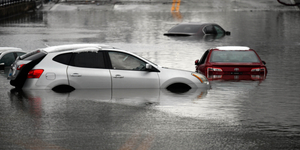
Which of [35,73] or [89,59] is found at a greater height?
[89,59]

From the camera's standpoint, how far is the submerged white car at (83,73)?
44.1 feet

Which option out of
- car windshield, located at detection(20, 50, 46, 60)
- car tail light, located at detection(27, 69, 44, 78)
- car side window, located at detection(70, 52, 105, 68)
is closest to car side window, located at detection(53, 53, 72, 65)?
car side window, located at detection(70, 52, 105, 68)

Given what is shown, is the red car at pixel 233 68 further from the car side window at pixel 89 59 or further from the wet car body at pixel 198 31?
the wet car body at pixel 198 31

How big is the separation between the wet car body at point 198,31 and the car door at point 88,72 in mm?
22609

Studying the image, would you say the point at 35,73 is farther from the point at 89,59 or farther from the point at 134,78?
the point at 134,78

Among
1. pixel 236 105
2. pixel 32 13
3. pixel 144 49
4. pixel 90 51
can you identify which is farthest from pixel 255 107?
pixel 32 13

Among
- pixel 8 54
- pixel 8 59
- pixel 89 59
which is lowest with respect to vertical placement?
pixel 8 59

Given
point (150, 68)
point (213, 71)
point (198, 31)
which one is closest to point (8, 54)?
point (213, 71)

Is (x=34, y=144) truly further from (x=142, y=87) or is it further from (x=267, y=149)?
(x=142, y=87)

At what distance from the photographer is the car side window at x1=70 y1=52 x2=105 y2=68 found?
44.9 feet

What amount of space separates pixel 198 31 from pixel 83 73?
76.6 ft

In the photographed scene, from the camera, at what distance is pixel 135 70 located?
45.5ft

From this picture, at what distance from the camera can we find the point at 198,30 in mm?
36312

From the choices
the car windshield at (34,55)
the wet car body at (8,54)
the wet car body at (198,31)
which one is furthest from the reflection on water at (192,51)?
the wet car body at (8,54)
